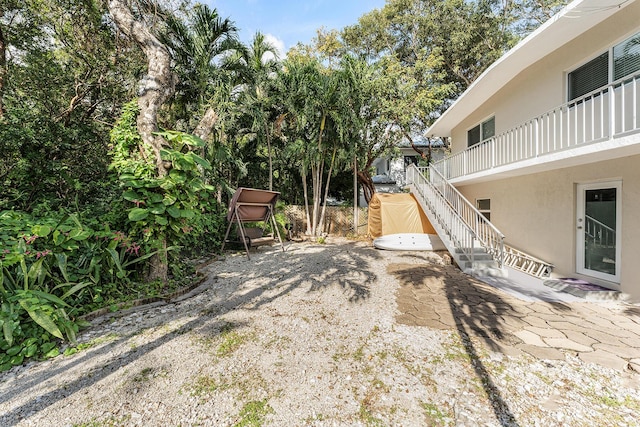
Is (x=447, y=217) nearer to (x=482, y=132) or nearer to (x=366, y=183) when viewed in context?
(x=482, y=132)

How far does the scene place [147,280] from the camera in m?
4.17

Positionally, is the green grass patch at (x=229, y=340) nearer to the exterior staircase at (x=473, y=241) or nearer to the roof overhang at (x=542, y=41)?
the exterior staircase at (x=473, y=241)

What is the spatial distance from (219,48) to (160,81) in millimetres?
4168

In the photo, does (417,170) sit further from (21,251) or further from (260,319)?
(21,251)

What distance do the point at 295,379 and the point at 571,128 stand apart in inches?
255

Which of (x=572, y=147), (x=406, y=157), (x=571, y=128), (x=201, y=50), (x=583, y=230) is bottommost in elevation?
(x=583, y=230)

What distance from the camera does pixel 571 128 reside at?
4965mm

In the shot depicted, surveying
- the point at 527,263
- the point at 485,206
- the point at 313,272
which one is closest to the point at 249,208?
the point at 313,272

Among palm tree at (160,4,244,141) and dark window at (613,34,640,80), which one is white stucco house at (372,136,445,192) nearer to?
palm tree at (160,4,244,141)

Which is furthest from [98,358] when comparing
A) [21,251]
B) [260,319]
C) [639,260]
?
[639,260]

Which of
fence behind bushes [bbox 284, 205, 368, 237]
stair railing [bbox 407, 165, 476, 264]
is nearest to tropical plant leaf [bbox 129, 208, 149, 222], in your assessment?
stair railing [bbox 407, 165, 476, 264]

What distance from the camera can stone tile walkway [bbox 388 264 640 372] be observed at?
2770mm

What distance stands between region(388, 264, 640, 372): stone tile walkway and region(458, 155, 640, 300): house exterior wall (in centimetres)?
116

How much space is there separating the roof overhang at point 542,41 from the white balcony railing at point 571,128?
1244 millimetres
